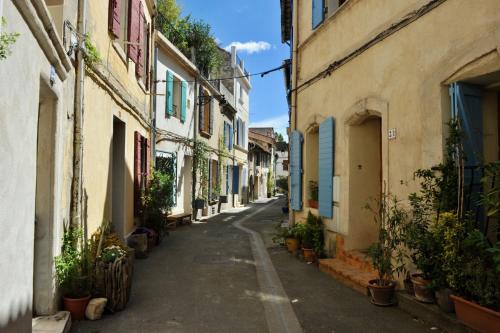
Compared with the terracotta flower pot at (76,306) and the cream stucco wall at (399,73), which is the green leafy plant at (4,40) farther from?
the cream stucco wall at (399,73)

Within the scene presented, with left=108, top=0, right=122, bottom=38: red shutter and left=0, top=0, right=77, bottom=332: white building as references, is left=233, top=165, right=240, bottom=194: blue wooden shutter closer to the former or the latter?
left=108, top=0, right=122, bottom=38: red shutter

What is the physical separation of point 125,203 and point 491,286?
262 inches

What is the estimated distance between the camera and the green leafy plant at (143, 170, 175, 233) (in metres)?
10.0

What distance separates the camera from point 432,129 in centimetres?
496

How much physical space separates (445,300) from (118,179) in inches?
247

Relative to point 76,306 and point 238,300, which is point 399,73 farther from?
point 76,306

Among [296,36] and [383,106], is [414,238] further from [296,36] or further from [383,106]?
[296,36]

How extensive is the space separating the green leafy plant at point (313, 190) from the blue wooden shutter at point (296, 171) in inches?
11.1

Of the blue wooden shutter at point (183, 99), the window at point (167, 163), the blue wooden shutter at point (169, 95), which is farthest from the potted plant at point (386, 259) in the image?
the blue wooden shutter at point (183, 99)

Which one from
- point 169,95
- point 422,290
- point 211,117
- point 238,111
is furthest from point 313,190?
point 238,111

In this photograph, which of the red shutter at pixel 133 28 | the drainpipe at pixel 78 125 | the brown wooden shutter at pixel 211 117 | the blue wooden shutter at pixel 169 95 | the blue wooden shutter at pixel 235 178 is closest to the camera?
the drainpipe at pixel 78 125

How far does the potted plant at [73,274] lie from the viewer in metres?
4.55

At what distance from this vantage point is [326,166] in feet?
25.6

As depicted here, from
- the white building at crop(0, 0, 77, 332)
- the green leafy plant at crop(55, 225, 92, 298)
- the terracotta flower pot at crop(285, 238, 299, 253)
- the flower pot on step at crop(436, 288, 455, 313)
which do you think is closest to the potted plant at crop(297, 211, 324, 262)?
the terracotta flower pot at crop(285, 238, 299, 253)
